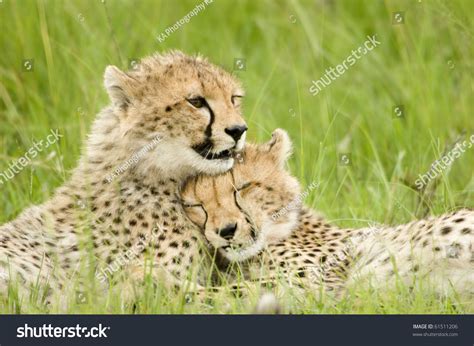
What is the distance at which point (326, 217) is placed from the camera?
7.23 m

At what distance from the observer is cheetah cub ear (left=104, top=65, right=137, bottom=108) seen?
640 centimetres

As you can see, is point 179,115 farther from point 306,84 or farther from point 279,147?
point 306,84

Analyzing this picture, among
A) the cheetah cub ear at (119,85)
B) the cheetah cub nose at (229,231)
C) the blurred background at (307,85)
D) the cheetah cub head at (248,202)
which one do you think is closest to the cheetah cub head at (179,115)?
the cheetah cub ear at (119,85)

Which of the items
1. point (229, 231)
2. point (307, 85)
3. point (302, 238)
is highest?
point (307, 85)

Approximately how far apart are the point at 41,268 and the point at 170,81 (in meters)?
1.21

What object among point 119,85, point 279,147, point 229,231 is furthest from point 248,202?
point 119,85

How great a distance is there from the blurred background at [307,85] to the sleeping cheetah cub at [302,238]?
0.56m

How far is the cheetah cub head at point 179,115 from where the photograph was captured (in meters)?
6.19

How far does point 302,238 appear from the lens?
256 inches

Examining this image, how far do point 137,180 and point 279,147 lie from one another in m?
0.87

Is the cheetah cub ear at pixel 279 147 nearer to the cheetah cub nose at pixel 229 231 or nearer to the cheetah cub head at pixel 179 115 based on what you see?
the cheetah cub head at pixel 179 115
